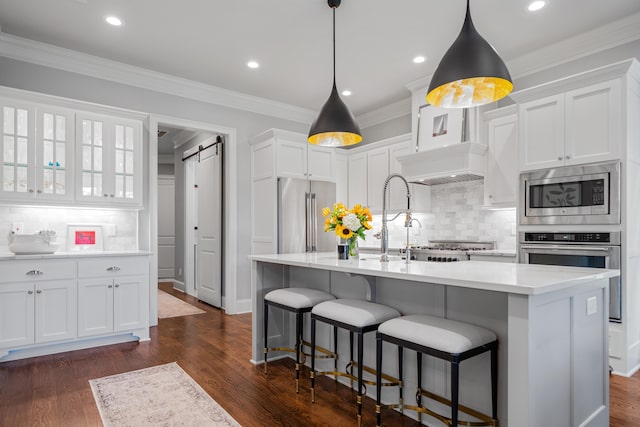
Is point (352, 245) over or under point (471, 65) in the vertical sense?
under

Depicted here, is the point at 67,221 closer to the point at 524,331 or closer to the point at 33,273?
the point at 33,273

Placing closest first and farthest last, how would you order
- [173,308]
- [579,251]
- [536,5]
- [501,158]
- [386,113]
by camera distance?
[536,5] < [579,251] < [501,158] < [173,308] < [386,113]

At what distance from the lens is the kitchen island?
1.56 metres

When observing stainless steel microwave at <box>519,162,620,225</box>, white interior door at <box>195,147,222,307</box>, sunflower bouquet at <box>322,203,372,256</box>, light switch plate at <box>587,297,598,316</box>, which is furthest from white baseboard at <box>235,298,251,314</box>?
light switch plate at <box>587,297,598,316</box>

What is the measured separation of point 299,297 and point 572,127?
269 centimetres

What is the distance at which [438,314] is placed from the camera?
221 centimetres

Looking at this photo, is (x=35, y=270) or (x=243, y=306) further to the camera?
(x=243, y=306)

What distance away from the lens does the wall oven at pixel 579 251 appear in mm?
3035

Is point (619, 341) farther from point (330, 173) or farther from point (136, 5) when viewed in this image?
point (136, 5)

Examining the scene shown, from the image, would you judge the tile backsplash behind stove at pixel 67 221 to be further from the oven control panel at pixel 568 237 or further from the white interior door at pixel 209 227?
the oven control panel at pixel 568 237

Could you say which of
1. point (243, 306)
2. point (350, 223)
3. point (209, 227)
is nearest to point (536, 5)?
point (350, 223)

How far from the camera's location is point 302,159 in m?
5.16

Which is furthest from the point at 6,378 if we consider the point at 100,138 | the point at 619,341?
the point at 619,341

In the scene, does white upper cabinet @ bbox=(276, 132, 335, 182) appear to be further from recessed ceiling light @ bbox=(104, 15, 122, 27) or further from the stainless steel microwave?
the stainless steel microwave
